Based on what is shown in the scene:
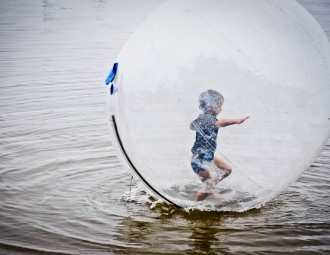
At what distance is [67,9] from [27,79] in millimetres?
10371

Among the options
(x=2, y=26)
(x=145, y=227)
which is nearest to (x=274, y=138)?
(x=145, y=227)

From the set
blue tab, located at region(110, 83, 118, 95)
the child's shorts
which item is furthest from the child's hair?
blue tab, located at region(110, 83, 118, 95)

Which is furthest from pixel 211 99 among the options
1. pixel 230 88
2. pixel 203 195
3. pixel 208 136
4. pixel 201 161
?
pixel 203 195

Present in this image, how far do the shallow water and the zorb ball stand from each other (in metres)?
0.39

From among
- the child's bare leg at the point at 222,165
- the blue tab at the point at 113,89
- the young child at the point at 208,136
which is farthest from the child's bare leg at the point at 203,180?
the blue tab at the point at 113,89

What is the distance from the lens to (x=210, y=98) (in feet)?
15.1

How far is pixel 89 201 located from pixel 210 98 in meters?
1.80

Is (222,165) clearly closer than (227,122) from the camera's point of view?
No

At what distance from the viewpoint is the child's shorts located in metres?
4.81

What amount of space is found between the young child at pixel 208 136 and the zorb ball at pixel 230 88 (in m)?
0.04

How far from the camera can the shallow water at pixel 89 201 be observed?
483 cm

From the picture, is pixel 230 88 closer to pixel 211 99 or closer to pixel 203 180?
pixel 211 99

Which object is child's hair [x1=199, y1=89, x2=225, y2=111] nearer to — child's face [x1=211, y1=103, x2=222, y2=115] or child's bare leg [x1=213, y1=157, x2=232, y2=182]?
child's face [x1=211, y1=103, x2=222, y2=115]

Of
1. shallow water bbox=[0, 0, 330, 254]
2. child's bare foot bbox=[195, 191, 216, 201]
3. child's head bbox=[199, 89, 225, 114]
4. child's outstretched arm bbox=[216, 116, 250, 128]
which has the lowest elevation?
shallow water bbox=[0, 0, 330, 254]
